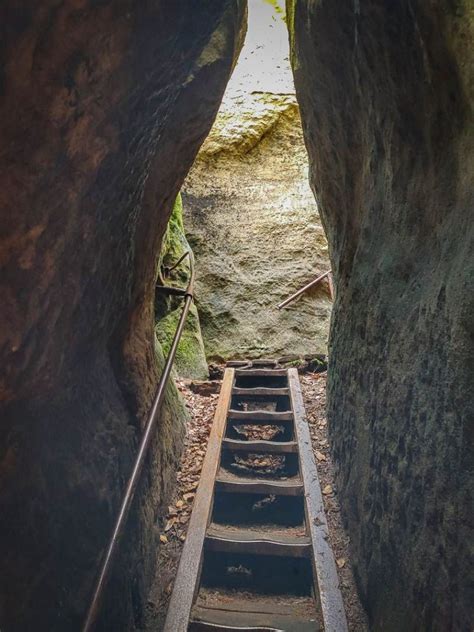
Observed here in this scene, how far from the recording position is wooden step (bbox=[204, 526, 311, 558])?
3109 millimetres

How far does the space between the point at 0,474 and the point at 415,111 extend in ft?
9.05

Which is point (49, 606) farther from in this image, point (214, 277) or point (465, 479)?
point (214, 277)

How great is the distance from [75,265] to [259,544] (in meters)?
2.45

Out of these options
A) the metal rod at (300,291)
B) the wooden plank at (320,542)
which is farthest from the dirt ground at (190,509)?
the metal rod at (300,291)

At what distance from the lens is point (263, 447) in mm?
4387

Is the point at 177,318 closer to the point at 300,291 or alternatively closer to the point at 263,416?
the point at 263,416

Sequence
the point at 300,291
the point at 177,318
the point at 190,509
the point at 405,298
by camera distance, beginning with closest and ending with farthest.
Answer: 1. the point at 405,298
2. the point at 190,509
3. the point at 177,318
4. the point at 300,291

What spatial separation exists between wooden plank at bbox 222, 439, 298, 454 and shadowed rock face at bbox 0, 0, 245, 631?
4.33 feet

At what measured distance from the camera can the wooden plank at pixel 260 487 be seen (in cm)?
374

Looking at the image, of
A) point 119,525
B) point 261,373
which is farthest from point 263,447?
point 119,525

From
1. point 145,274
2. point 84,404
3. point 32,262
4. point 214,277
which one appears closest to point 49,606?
point 84,404

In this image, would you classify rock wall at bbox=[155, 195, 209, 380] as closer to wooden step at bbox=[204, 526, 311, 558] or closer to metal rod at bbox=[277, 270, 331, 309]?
metal rod at bbox=[277, 270, 331, 309]

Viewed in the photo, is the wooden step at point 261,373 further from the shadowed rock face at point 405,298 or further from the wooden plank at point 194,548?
the shadowed rock face at point 405,298

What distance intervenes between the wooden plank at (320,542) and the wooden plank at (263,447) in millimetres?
111
